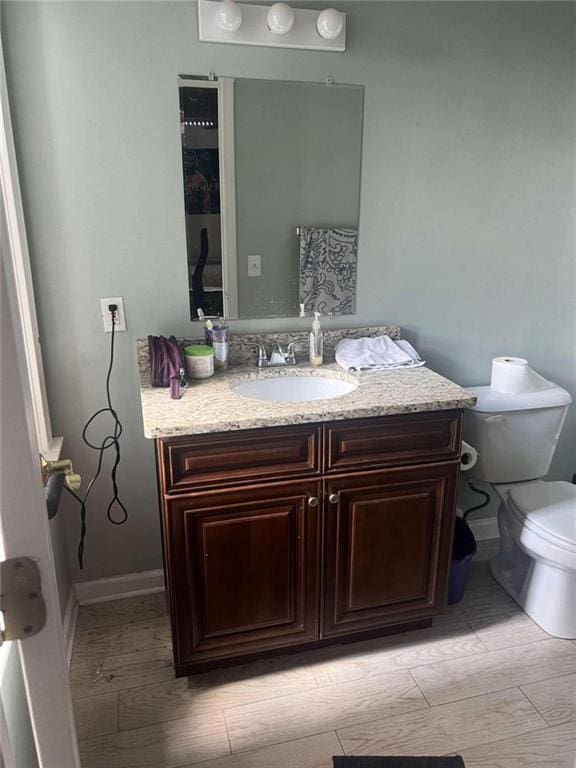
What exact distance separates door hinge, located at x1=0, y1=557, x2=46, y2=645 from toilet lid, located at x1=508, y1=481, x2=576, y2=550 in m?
1.71

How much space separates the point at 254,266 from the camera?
2.00 meters

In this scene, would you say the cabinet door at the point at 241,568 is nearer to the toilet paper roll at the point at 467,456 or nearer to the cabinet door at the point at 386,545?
the cabinet door at the point at 386,545

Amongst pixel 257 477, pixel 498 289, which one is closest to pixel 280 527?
pixel 257 477

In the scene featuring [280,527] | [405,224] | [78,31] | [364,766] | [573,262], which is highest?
[78,31]

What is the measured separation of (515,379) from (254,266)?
1043 millimetres

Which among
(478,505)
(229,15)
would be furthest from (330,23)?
(478,505)

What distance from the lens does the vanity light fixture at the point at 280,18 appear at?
1.71 meters

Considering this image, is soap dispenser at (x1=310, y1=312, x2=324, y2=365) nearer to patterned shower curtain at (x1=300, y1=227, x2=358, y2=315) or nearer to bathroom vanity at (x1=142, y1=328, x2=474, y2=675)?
patterned shower curtain at (x1=300, y1=227, x2=358, y2=315)

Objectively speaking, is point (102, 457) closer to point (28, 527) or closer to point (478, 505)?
point (28, 527)

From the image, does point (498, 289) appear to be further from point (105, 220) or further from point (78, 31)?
point (78, 31)

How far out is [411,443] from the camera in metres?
1.73

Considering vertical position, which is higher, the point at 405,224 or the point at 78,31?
the point at 78,31

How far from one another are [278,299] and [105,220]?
632 millimetres

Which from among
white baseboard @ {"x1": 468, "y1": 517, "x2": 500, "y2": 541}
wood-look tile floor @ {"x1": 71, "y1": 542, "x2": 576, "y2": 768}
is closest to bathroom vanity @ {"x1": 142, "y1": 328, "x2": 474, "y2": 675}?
wood-look tile floor @ {"x1": 71, "y1": 542, "x2": 576, "y2": 768}
